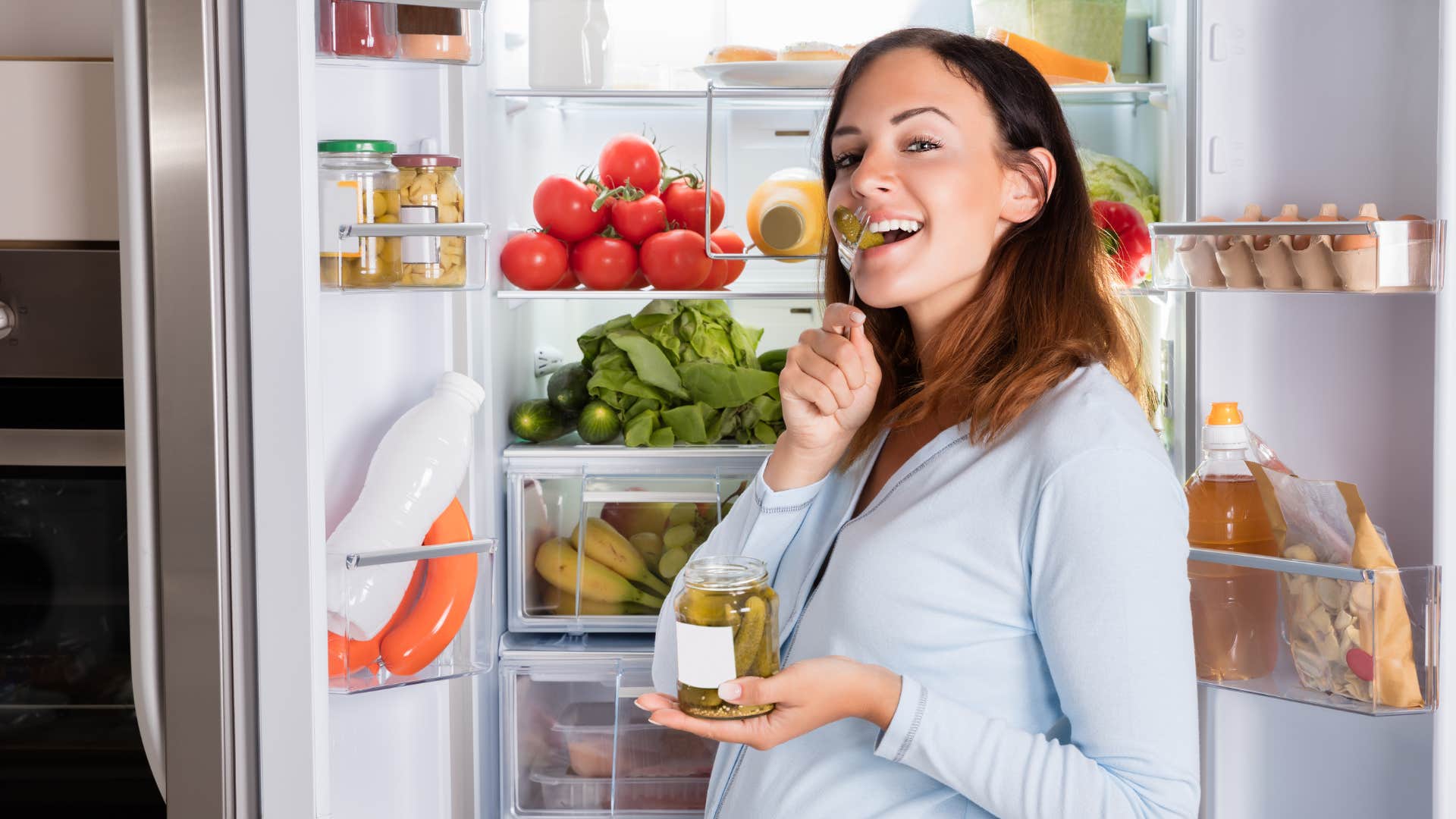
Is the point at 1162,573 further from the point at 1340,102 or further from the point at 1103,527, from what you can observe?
the point at 1340,102

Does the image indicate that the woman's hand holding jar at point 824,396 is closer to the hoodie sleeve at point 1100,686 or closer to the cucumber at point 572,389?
the hoodie sleeve at point 1100,686

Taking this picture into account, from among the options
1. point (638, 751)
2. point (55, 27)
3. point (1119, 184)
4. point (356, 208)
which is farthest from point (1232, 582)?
point (55, 27)

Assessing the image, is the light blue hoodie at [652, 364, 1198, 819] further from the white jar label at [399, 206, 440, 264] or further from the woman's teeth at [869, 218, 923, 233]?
the white jar label at [399, 206, 440, 264]

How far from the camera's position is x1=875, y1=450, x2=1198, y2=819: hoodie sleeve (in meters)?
0.97

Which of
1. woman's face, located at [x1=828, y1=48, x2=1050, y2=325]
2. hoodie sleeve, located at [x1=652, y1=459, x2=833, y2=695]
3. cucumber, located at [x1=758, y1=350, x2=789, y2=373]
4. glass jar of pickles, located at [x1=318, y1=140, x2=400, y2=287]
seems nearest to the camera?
woman's face, located at [x1=828, y1=48, x2=1050, y2=325]

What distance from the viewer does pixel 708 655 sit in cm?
99

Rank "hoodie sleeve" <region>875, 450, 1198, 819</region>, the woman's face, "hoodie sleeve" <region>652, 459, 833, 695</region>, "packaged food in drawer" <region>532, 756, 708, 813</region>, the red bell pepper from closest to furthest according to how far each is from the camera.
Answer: "hoodie sleeve" <region>875, 450, 1198, 819</region>, the woman's face, "hoodie sleeve" <region>652, 459, 833, 695</region>, the red bell pepper, "packaged food in drawer" <region>532, 756, 708, 813</region>

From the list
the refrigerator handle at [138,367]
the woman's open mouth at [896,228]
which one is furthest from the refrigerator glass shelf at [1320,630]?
the refrigerator handle at [138,367]

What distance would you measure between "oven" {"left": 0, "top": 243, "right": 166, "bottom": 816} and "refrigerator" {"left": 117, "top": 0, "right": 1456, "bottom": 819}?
2.9 inches

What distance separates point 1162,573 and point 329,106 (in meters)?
1.17

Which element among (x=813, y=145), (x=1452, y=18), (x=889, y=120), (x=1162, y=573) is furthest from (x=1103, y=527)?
(x=813, y=145)

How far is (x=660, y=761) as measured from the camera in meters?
2.30

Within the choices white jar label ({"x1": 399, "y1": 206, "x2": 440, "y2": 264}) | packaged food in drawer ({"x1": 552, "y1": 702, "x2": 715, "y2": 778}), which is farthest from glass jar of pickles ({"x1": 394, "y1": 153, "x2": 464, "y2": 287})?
packaged food in drawer ({"x1": 552, "y1": 702, "x2": 715, "y2": 778})

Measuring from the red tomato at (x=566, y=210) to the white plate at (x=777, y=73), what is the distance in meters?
0.31
